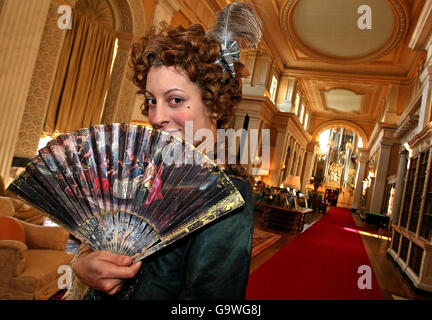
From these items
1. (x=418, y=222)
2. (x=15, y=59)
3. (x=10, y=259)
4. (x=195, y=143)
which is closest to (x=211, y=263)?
(x=195, y=143)

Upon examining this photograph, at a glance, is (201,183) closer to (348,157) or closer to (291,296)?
(291,296)

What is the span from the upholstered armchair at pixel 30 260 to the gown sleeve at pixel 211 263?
200 centimetres

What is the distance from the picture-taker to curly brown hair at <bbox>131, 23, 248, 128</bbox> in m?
0.85

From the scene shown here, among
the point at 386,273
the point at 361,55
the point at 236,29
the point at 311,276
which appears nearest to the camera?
the point at 236,29

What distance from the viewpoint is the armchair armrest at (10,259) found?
2234 mm

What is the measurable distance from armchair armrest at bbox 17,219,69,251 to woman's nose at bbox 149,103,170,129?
8.48 feet

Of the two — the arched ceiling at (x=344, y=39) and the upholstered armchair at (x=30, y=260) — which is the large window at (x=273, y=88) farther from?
the upholstered armchair at (x=30, y=260)

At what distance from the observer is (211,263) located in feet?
2.07

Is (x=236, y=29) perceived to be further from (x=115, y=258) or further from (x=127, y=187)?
(x=115, y=258)

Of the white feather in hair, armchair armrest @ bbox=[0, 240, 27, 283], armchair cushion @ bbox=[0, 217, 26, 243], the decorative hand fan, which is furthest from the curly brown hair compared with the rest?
armchair cushion @ bbox=[0, 217, 26, 243]

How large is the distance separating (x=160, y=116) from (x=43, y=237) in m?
2.68

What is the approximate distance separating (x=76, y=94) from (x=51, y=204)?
5469 mm

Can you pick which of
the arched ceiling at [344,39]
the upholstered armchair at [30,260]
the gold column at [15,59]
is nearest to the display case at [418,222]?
the arched ceiling at [344,39]

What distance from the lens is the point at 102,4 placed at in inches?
A: 237
